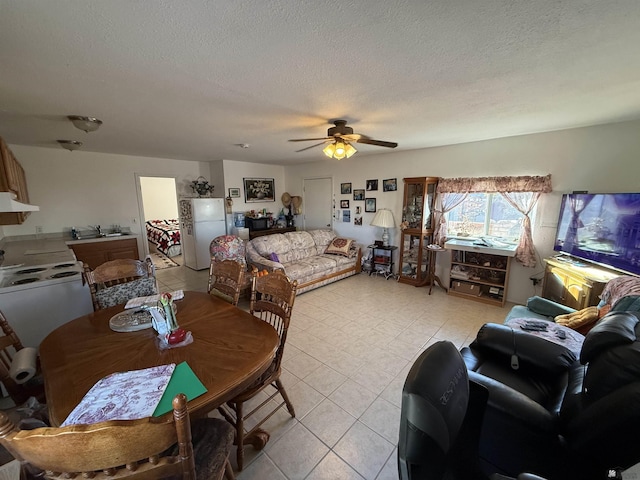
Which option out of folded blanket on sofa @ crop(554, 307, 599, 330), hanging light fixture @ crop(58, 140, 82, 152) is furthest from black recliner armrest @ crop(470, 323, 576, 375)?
hanging light fixture @ crop(58, 140, 82, 152)

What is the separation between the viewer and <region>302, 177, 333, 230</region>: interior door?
575 centimetres

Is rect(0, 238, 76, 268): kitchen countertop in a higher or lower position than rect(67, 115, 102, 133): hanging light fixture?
lower

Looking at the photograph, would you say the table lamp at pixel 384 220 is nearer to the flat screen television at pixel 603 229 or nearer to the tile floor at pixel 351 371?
the tile floor at pixel 351 371

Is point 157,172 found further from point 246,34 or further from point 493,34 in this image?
point 493,34

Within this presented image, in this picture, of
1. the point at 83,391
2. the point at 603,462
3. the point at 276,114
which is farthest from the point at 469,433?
the point at 276,114

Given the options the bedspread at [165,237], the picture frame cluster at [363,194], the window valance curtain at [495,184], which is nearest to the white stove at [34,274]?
the bedspread at [165,237]

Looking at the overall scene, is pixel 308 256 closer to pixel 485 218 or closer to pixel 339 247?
pixel 339 247

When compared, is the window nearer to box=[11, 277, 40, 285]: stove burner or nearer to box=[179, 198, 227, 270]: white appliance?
box=[179, 198, 227, 270]: white appliance

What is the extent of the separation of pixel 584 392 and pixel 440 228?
10.8 feet

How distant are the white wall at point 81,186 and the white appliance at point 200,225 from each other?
83 cm

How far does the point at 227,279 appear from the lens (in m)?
2.17

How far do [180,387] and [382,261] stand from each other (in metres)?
4.36

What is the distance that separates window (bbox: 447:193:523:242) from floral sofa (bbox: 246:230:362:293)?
185 cm

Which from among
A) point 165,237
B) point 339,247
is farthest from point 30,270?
point 165,237
